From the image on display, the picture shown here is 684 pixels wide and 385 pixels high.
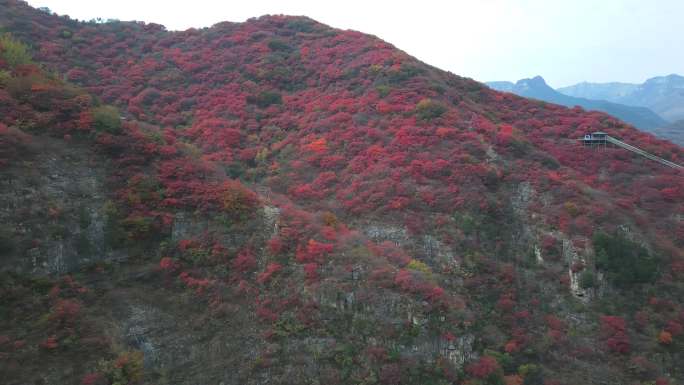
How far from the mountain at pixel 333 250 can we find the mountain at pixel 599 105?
350ft

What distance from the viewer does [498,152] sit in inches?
1324

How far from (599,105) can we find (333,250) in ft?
554

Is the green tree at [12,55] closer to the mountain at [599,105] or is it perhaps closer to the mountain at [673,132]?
the mountain at [673,132]

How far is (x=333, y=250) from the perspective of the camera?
76.7 feet

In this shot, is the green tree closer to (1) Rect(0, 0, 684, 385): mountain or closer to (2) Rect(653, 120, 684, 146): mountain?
(1) Rect(0, 0, 684, 385): mountain

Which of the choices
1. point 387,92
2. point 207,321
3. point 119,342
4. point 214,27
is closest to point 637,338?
point 207,321

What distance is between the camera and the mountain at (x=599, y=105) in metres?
140

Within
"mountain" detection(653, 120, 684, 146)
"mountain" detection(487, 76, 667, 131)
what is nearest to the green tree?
"mountain" detection(653, 120, 684, 146)

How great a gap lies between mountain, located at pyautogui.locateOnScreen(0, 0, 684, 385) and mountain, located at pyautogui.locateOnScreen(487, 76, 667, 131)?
4201 inches

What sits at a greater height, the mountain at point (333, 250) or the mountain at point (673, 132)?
the mountain at point (673, 132)

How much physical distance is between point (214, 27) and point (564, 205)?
49697mm

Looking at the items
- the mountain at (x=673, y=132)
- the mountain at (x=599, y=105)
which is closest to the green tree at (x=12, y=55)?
the mountain at (x=673, y=132)

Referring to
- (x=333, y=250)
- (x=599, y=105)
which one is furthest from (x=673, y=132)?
(x=333, y=250)

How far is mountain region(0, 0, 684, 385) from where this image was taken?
1897 cm
